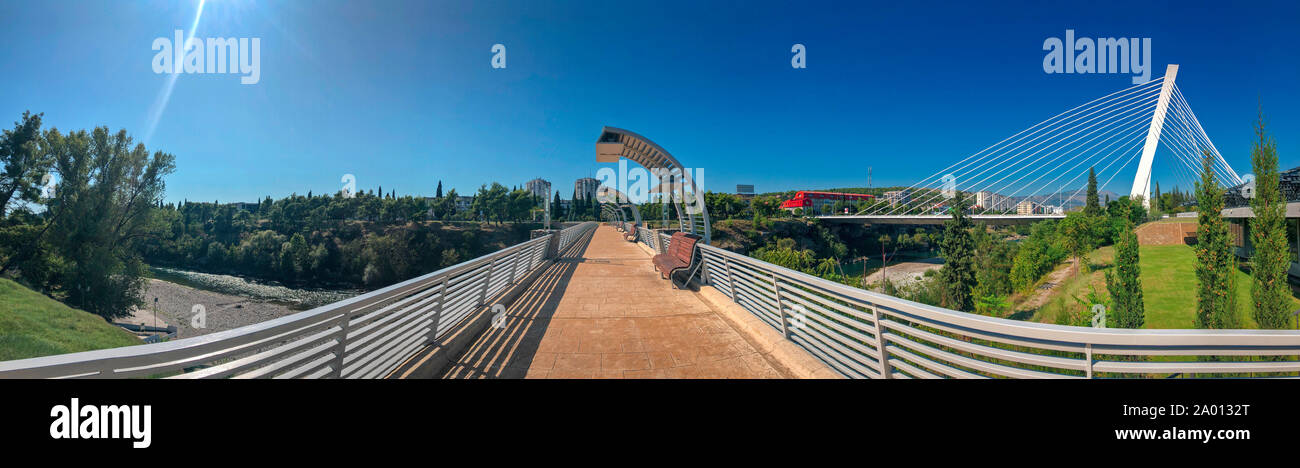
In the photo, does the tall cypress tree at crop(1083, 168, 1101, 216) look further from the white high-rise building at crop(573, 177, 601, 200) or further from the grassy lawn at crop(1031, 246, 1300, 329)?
the white high-rise building at crop(573, 177, 601, 200)

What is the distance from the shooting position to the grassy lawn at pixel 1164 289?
44.4 feet

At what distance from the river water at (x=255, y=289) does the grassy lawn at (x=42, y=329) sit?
2356 centimetres

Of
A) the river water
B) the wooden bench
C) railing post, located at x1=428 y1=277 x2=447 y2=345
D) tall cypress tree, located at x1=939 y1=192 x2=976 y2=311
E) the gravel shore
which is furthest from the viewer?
the river water

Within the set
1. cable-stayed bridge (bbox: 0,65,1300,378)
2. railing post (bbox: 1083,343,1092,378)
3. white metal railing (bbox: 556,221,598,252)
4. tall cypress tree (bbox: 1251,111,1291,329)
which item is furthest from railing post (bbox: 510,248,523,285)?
tall cypress tree (bbox: 1251,111,1291,329)

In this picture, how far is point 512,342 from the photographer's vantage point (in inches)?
140

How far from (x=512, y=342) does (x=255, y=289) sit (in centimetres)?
5288

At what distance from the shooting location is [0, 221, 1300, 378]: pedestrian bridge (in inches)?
62.9

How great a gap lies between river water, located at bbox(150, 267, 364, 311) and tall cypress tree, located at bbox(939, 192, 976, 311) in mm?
46325

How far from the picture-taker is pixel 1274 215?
7.39m

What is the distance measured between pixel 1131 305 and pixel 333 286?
5976 centimetres
